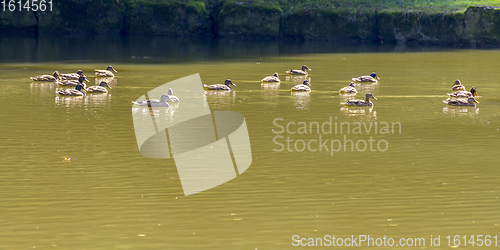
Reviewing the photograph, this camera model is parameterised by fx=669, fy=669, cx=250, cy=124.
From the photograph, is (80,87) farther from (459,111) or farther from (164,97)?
(459,111)

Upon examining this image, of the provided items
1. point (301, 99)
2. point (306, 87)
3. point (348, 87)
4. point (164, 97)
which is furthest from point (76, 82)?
point (348, 87)

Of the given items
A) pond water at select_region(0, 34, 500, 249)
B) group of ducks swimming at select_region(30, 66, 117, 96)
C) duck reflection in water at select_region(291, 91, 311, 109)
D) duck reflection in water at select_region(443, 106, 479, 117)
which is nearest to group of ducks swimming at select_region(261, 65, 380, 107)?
duck reflection in water at select_region(291, 91, 311, 109)

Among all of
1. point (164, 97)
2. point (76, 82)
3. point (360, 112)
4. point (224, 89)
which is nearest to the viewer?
point (360, 112)

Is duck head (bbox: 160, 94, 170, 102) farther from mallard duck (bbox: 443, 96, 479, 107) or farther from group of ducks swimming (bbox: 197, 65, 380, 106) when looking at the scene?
mallard duck (bbox: 443, 96, 479, 107)

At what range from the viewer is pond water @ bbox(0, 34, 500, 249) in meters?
9.92

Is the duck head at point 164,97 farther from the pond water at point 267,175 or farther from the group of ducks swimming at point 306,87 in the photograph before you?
the group of ducks swimming at point 306,87

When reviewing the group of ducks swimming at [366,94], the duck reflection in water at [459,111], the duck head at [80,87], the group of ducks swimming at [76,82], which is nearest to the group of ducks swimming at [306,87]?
the group of ducks swimming at [366,94]

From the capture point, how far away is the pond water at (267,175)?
9.92 m

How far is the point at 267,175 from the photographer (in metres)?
13.0

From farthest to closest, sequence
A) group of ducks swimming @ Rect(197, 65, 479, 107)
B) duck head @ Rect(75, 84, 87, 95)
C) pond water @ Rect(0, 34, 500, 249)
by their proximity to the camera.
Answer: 1. duck head @ Rect(75, 84, 87, 95)
2. group of ducks swimming @ Rect(197, 65, 479, 107)
3. pond water @ Rect(0, 34, 500, 249)

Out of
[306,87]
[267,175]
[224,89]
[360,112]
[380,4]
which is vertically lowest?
[267,175]

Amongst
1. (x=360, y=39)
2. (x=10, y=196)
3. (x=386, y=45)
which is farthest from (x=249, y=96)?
(x=360, y=39)

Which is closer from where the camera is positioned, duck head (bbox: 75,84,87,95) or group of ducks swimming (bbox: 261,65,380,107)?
group of ducks swimming (bbox: 261,65,380,107)

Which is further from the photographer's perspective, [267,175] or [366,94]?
[366,94]
